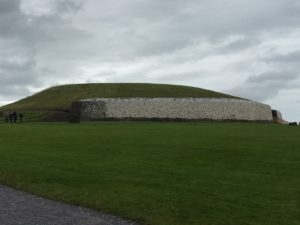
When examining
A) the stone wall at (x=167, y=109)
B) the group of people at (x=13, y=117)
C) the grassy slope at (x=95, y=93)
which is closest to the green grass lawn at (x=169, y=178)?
the group of people at (x=13, y=117)

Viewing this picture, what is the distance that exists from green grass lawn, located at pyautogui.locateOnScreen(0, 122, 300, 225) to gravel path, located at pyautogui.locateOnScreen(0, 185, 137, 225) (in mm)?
442

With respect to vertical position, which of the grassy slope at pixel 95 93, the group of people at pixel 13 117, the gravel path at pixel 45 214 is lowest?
the gravel path at pixel 45 214

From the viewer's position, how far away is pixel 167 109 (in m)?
66.4

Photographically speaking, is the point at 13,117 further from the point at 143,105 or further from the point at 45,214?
the point at 45,214

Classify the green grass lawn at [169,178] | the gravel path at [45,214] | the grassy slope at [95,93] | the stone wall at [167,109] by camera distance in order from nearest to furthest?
1. the gravel path at [45,214]
2. the green grass lawn at [169,178]
3. the stone wall at [167,109]
4. the grassy slope at [95,93]

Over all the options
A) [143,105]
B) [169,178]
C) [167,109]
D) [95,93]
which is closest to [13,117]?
[143,105]

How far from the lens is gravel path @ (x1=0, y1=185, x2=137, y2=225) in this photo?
33.9ft

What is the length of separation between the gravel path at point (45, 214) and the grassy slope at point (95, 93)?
5784 centimetres

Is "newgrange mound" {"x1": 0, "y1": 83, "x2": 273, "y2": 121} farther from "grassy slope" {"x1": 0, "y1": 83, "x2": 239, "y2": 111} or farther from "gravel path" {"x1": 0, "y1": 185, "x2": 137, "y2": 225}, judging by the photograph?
"gravel path" {"x1": 0, "y1": 185, "x2": 137, "y2": 225}

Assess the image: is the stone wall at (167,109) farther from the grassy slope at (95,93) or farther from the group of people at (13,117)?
the group of people at (13,117)

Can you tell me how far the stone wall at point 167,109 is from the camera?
6406 centimetres

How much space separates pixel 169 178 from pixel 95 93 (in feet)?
205

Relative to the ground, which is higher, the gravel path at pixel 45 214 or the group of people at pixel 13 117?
the group of people at pixel 13 117

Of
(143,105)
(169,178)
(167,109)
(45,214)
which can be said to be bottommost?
(45,214)
